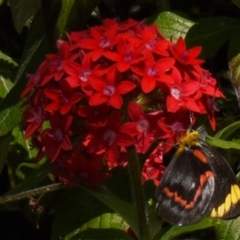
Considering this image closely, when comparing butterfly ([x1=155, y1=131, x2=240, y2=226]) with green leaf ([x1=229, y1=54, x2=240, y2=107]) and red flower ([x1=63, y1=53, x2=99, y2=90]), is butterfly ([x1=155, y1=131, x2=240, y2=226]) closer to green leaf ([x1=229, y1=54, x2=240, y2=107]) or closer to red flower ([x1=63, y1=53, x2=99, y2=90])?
green leaf ([x1=229, y1=54, x2=240, y2=107])

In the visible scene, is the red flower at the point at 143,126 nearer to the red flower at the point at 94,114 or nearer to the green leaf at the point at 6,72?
the red flower at the point at 94,114

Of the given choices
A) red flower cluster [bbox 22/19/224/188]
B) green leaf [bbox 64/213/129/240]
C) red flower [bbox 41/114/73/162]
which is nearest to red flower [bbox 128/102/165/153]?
red flower cluster [bbox 22/19/224/188]

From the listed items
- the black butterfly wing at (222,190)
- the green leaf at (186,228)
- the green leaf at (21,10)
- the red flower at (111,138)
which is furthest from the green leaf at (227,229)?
the green leaf at (21,10)

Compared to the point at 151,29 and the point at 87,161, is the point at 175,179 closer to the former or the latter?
the point at 87,161

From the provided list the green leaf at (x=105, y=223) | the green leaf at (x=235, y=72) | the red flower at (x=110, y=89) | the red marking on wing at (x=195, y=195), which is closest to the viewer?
the red flower at (x=110, y=89)

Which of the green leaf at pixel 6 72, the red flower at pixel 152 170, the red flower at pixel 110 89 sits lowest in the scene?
the red flower at pixel 152 170

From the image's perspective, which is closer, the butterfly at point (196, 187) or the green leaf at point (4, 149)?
the butterfly at point (196, 187)
